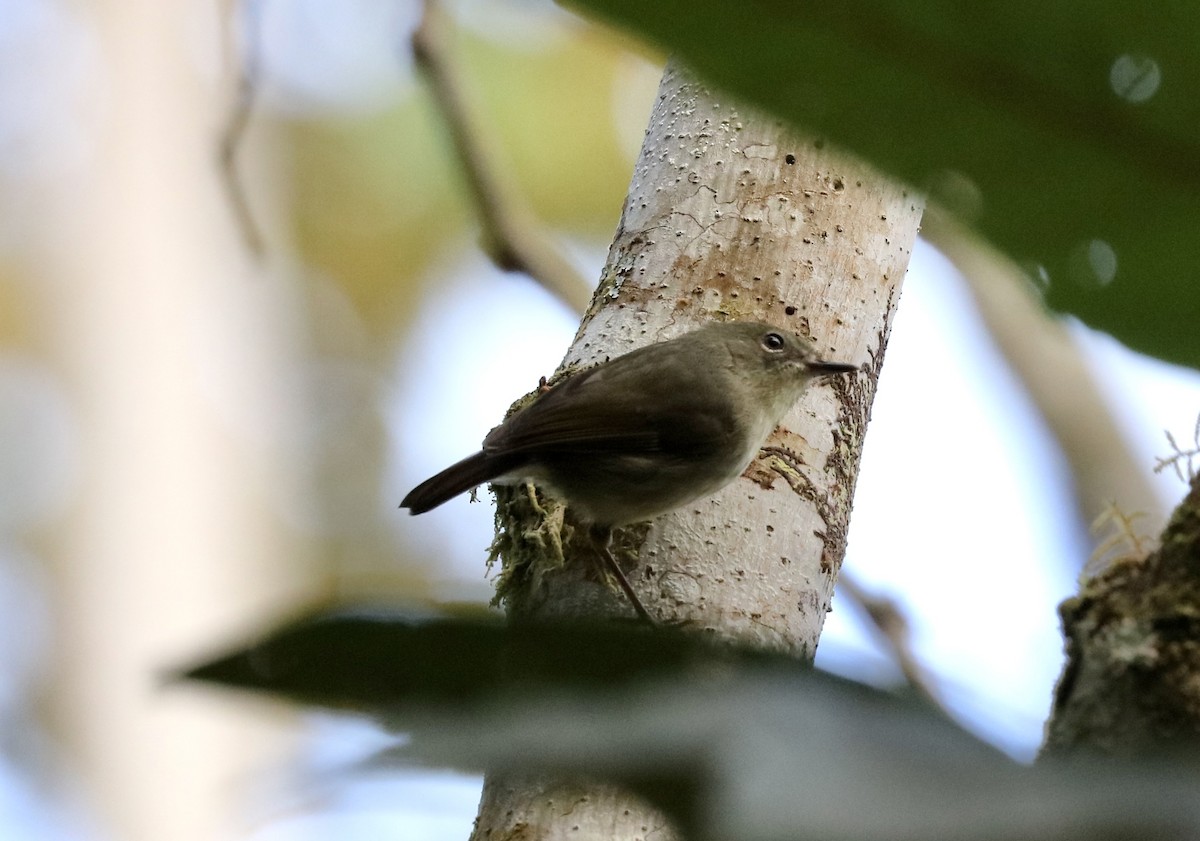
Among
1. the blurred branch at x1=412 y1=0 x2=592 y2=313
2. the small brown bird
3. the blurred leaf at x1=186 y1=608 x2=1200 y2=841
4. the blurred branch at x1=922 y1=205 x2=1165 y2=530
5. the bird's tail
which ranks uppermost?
the blurred branch at x1=922 y1=205 x2=1165 y2=530

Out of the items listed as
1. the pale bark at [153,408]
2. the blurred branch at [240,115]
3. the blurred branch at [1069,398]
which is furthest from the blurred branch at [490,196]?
the pale bark at [153,408]

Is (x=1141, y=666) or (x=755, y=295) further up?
(x=755, y=295)

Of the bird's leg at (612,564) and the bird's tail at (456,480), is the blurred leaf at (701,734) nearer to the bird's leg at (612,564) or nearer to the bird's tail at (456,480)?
the bird's leg at (612,564)

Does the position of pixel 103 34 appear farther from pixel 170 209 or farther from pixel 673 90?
pixel 673 90

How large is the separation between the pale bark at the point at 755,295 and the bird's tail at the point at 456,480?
0.20 meters

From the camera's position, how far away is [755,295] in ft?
10.6

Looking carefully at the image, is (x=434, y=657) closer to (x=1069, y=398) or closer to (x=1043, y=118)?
(x=1043, y=118)

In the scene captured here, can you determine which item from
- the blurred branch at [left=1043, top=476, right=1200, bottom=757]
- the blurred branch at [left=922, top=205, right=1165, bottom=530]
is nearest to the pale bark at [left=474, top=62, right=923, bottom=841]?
the blurred branch at [left=1043, top=476, right=1200, bottom=757]

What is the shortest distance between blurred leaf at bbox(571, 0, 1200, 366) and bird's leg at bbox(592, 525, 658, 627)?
1.95m

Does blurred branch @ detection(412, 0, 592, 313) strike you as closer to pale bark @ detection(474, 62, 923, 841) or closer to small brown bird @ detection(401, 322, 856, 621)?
pale bark @ detection(474, 62, 923, 841)

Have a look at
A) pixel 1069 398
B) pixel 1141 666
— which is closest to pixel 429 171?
pixel 1069 398

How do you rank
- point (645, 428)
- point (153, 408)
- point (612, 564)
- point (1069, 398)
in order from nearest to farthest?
point (612, 564)
point (645, 428)
point (1069, 398)
point (153, 408)

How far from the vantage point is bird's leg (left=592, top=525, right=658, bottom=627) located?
2.67m

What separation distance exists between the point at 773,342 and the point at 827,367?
0.56 ft
